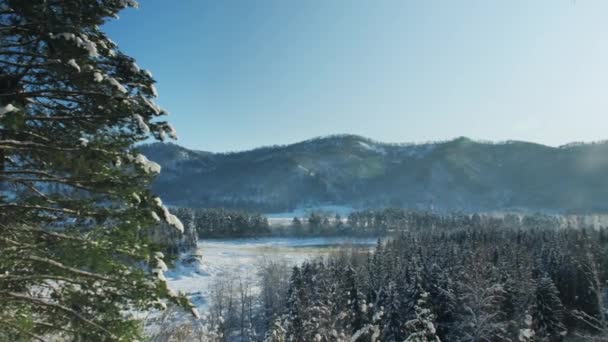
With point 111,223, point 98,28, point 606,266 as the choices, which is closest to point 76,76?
point 98,28

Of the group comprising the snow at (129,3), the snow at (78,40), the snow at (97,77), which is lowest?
the snow at (97,77)

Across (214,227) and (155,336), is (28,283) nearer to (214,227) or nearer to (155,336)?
(155,336)

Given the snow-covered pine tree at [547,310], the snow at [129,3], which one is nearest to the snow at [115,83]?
the snow at [129,3]

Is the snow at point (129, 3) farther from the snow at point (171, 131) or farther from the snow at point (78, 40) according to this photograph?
the snow at point (171, 131)

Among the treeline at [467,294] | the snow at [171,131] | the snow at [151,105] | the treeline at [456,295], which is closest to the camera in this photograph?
the snow at [151,105]

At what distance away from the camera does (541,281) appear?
34.0m

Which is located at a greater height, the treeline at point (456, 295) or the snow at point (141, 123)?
the snow at point (141, 123)

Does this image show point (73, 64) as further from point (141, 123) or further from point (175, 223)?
point (175, 223)

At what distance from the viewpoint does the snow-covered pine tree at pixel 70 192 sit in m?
4.64

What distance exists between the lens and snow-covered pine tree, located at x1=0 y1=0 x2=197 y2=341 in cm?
464

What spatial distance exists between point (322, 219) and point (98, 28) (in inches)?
5825

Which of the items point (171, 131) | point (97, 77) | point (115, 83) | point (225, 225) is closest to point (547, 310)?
point (171, 131)

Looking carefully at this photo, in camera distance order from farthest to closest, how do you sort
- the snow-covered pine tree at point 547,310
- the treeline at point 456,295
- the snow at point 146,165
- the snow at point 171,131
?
the snow-covered pine tree at point 547,310, the treeline at point 456,295, the snow at point 171,131, the snow at point 146,165

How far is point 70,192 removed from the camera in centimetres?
530
